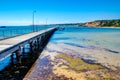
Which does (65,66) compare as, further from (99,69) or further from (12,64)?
(12,64)

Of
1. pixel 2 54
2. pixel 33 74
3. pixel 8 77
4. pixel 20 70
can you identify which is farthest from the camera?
pixel 20 70

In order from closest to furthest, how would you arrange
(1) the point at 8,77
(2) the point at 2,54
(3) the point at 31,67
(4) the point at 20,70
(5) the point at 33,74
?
1. (2) the point at 2,54
2. (1) the point at 8,77
3. (5) the point at 33,74
4. (4) the point at 20,70
5. (3) the point at 31,67

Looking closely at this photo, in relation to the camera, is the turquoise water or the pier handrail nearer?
the pier handrail

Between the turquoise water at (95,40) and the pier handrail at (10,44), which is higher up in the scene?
the pier handrail at (10,44)

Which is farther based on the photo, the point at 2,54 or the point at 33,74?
the point at 33,74

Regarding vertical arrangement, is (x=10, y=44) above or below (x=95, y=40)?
above

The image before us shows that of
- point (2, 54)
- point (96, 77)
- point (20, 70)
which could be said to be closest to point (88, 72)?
point (96, 77)

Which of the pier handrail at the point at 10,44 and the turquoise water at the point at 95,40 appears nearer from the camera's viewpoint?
the pier handrail at the point at 10,44

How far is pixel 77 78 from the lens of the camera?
1205 cm

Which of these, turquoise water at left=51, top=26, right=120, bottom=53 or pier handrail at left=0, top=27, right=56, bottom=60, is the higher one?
pier handrail at left=0, top=27, right=56, bottom=60

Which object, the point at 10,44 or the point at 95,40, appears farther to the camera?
the point at 95,40

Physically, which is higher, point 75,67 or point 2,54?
point 2,54

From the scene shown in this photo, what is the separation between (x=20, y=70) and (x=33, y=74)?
152 centimetres

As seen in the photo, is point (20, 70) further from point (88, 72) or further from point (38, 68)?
point (88, 72)
